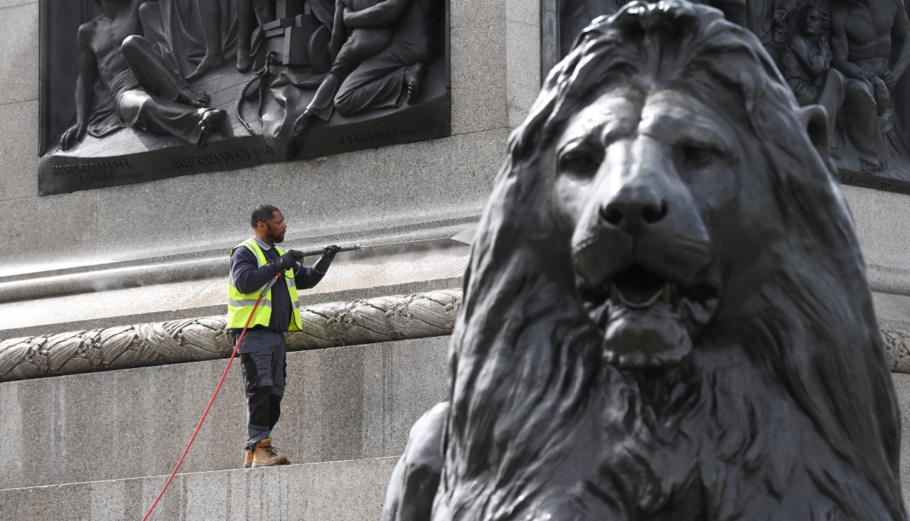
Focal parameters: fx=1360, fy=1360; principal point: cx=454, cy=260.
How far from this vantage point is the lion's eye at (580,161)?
257cm

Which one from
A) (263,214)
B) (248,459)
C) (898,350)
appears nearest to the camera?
(248,459)

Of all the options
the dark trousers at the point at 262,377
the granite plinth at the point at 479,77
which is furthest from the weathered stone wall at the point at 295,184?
the dark trousers at the point at 262,377

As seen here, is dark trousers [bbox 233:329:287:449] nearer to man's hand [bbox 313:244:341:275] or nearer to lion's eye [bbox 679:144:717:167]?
man's hand [bbox 313:244:341:275]

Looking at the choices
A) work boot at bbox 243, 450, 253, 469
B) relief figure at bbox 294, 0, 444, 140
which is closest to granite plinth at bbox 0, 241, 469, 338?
relief figure at bbox 294, 0, 444, 140

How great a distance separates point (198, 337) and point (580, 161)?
636 cm

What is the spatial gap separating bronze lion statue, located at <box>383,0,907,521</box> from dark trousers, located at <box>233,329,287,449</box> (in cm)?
511

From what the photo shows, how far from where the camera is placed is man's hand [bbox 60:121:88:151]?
10211 millimetres

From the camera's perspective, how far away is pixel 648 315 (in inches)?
95.1

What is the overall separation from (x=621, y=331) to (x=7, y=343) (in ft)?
25.3

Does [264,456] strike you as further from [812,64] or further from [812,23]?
[812,23]

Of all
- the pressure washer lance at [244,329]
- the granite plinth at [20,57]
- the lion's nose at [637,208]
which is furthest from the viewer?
the granite plinth at [20,57]

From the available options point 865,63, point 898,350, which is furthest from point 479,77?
point 865,63

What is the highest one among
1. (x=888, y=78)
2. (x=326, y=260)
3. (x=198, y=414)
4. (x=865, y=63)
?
(x=865, y=63)

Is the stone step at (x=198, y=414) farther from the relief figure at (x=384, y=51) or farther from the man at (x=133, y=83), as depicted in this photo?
the man at (x=133, y=83)
